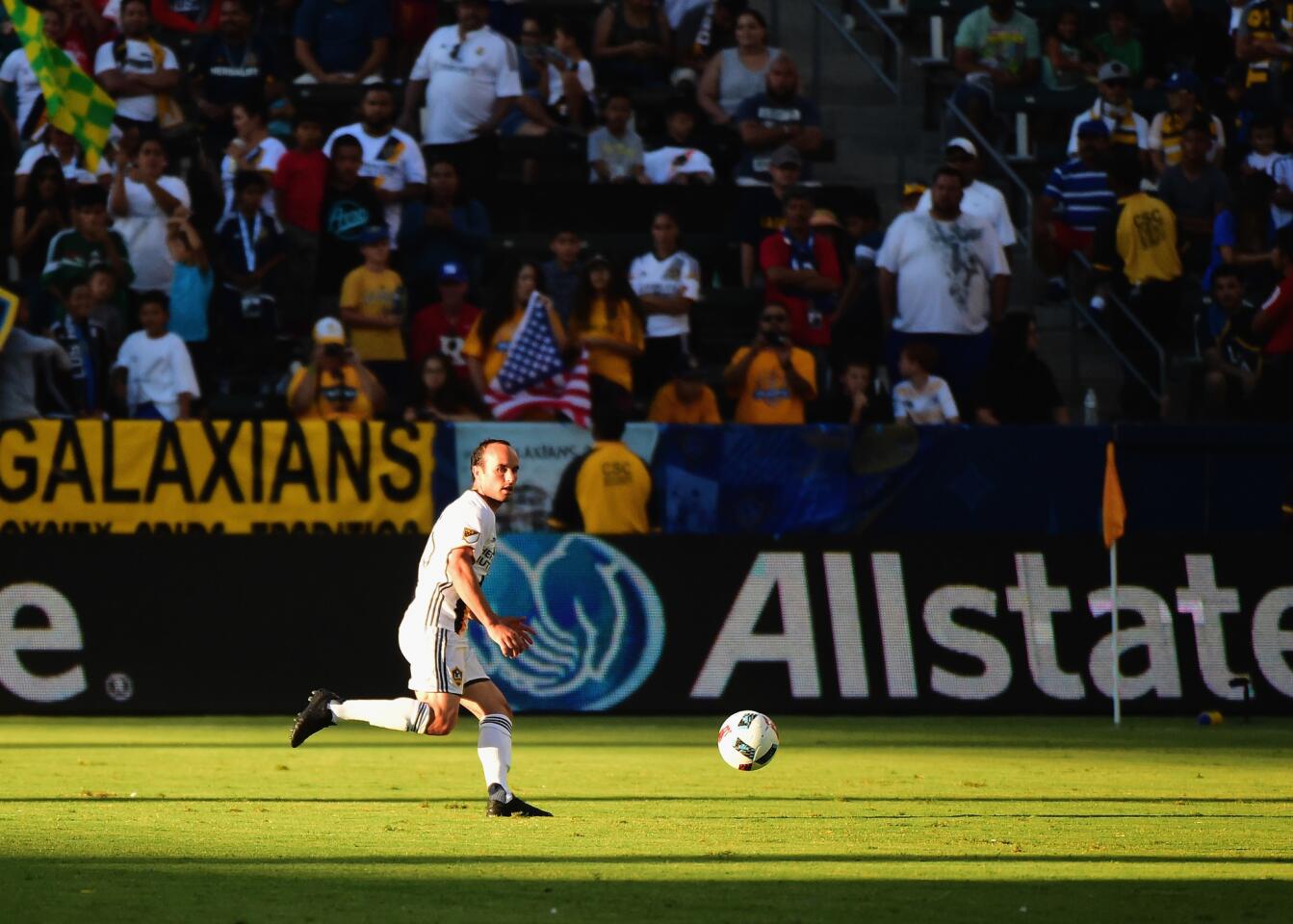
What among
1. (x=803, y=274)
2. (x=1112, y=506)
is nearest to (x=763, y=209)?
(x=803, y=274)

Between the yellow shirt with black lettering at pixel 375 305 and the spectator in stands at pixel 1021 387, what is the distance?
505 centimetres

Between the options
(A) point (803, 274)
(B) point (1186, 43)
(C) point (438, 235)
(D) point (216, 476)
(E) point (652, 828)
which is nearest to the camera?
(E) point (652, 828)

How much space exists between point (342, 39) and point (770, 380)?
6822 millimetres

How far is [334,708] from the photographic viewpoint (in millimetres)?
10820

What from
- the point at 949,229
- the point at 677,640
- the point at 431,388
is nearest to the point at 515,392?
the point at 431,388

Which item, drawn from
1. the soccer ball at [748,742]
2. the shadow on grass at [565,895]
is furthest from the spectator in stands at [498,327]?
the shadow on grass at [565,895]

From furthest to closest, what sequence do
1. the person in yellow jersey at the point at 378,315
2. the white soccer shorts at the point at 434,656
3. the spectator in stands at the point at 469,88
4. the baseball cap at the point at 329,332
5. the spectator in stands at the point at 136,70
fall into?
the spectator in stands at the point at 469,88 → the spectator in stands at the point at 136,70 → the person in yellow jersey at the point at 378,315 → the baseball cap at the point at 329,332 → the white soccer shorts at the point at 434,656

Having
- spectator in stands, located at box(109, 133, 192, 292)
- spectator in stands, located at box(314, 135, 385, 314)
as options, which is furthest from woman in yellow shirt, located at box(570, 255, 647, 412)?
spectator in stands, located at box(109, 133, 192, 292)

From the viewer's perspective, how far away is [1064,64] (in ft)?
74.4

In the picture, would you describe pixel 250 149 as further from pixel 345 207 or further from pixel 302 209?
pixel 345 207

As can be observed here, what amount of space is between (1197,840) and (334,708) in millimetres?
4310

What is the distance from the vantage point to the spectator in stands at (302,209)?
19.1m

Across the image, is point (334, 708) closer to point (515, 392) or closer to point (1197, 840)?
point (1197, 840)

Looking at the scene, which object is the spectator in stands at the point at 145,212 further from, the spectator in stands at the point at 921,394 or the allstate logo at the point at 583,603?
the spectator in stands at the point at 921,394
